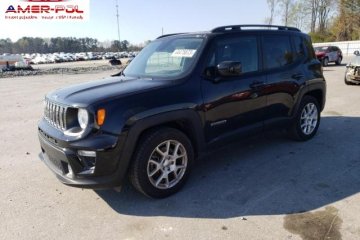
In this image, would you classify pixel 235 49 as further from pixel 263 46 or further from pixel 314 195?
pixel 314 195

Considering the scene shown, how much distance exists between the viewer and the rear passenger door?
479 centimetres

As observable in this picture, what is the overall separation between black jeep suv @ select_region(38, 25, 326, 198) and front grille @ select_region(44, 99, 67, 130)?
12mm

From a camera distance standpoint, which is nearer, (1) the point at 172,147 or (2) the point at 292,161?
(1) the point at 172,147

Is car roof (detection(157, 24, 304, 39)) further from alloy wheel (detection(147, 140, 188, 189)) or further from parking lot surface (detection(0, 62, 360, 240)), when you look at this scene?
parking lot surface (detection(0, 62, 360, 240))

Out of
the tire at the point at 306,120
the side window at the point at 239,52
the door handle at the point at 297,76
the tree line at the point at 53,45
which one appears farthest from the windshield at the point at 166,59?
the tree line at the point at 53,45

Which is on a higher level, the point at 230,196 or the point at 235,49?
the point at 235,49

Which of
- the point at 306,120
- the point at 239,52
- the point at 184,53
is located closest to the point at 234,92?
the point at 239,52

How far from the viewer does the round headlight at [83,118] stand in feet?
10.7

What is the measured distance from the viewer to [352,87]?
1209cm

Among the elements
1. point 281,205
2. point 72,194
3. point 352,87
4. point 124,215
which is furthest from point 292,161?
point 352,87

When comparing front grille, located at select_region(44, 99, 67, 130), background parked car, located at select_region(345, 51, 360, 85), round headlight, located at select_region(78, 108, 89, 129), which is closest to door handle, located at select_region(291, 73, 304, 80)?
round headlight, located at select_region(78, 108, 89, 129)

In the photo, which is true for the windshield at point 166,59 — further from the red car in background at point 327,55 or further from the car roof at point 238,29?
the red car in background at point 327,55

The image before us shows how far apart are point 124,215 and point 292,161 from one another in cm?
261

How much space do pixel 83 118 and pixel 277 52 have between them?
3149 mm
